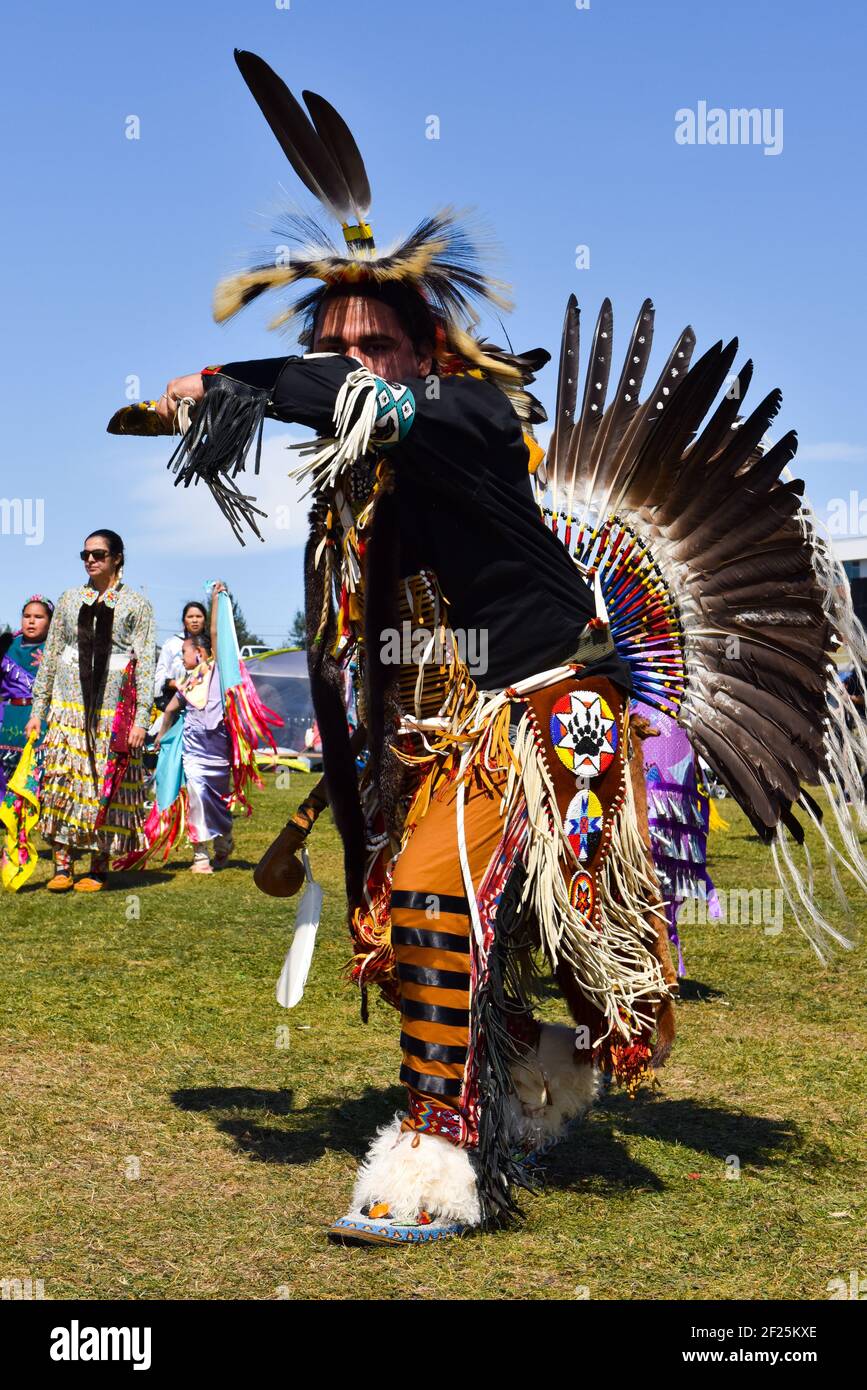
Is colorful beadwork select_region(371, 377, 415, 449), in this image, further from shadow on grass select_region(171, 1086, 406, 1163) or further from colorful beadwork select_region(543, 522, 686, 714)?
shadow on grass select_region(171, 1086, 406, 1163)

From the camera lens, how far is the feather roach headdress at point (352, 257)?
3547 mm

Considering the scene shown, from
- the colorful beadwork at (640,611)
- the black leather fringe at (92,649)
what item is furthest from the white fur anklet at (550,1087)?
the black leather fringe at (92,649)

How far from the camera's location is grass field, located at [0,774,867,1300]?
314 cm

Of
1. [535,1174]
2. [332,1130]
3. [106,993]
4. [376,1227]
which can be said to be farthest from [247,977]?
[376,1227]

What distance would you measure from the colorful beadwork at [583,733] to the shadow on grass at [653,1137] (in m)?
1.12

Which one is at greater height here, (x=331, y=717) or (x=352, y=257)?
(x=352, y=257)

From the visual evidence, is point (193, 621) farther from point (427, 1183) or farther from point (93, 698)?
point (427, 1183)

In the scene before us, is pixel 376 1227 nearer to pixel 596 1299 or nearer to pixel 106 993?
pixel 596 1299

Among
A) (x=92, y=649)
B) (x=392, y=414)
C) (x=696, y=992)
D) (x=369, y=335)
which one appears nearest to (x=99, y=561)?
(x=92, y=649)

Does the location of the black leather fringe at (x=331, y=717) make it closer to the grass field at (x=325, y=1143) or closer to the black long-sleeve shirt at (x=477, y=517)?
the black long-sleeve shirt at (x=477, y=517)

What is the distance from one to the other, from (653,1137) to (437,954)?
1.31 m

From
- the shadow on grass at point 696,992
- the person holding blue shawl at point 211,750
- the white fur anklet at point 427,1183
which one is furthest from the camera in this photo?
the person holding blue shawl at point 211,750

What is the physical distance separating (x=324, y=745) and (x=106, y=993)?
2609mm

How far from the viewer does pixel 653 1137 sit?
4.21 m
